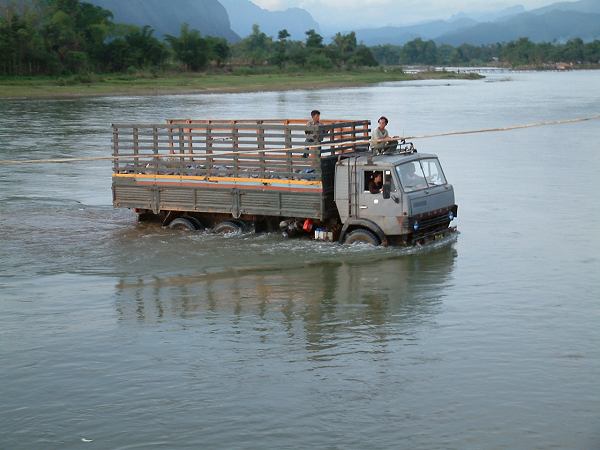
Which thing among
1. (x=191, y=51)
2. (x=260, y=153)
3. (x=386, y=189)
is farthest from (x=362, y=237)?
(x=191, y=51)

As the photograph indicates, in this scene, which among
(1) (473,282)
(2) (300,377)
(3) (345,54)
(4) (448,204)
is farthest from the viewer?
(3) (345,54)

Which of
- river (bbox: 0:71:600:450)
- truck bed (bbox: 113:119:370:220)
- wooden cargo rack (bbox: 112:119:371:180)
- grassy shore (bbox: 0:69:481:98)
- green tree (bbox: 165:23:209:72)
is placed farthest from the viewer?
green tree (bbox: 165:23:209:72)

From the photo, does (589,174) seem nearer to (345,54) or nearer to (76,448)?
(76,448)

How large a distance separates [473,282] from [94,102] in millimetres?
64354

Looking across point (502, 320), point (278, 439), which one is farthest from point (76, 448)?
point (502, 320)

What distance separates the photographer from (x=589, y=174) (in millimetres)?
33312

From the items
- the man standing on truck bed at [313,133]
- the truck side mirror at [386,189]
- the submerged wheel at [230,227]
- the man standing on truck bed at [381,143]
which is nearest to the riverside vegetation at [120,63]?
the submerged wheel at [230,227]

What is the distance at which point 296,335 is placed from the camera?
14.6 meters

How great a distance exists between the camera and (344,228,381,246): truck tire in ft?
62.6

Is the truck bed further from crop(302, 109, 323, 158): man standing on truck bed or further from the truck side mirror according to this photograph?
the truck side mirror

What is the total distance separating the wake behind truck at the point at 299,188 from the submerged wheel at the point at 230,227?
21mm

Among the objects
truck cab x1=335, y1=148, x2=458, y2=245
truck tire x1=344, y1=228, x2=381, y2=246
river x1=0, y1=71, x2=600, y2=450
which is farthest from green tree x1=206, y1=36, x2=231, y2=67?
truck tire x1=344, y1=228, x2=381, y2=246

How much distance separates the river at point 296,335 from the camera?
11.3m

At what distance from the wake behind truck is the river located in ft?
1.48
